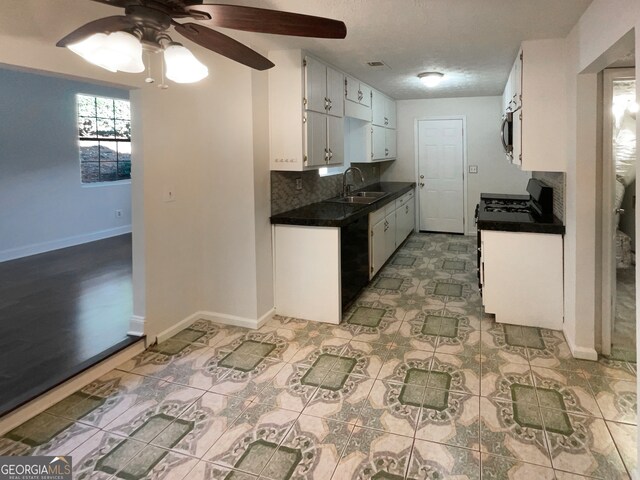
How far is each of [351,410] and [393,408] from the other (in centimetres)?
23

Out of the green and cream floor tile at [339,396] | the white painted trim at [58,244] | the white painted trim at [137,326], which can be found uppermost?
the white painted trim at [58,244]

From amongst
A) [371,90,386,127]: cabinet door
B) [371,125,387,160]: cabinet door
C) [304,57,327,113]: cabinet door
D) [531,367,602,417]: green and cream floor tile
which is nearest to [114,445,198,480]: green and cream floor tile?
[531,367,602,417]: green and cream floor tile

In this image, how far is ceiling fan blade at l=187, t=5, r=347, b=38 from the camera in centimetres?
150

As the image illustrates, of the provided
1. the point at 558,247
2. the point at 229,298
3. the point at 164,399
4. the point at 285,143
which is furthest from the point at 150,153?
the point at 558,247

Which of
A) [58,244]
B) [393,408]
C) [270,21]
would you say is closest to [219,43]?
[270,21]

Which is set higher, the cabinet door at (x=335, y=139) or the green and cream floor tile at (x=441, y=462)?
the cabinet door at (x=335, y=139)

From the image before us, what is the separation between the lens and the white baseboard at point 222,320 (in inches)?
129

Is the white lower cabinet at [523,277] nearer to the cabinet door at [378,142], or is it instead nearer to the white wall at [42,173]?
the cabinet door at [378,142]

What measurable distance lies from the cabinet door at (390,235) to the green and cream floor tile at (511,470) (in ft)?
10.5

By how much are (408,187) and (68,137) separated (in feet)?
17.2

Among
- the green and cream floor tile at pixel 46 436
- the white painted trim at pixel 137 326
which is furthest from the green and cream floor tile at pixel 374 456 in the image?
the white painted trim at pixel 137 326

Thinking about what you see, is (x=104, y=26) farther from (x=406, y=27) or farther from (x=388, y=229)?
(x=388, y=229)

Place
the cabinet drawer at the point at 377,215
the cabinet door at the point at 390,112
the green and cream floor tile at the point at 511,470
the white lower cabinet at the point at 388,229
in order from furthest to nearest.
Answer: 1. the cabinet door at the point at 390,112
2. the white lower cabinet at the point at 388,229
3. the cabinet drawer at the point at 377,215
4. the green and cream floor tile at the point at 511,470

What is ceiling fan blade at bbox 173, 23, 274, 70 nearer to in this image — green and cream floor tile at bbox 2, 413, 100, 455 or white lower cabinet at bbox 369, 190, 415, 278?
green and cream floor tile at bbox 2, 413, 100, 455
